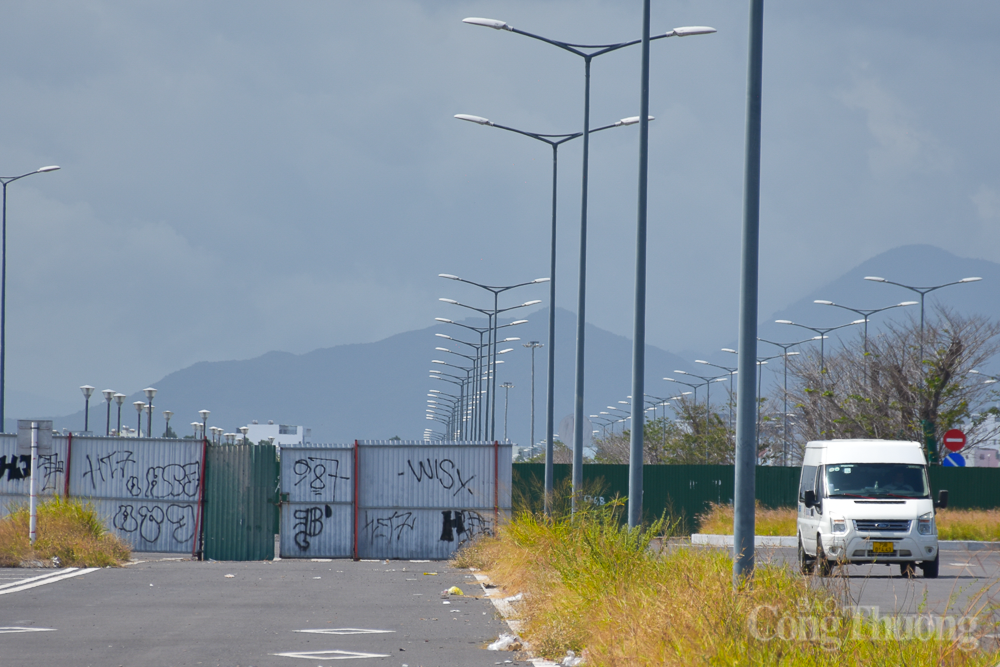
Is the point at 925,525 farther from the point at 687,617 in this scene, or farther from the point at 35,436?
the point at 35,436

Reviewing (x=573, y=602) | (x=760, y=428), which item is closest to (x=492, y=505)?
(x=573, y=602)

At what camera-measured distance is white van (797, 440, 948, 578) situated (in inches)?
833

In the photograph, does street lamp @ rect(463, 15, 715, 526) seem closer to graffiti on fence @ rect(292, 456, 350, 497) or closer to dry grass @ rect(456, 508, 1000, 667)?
graffiti on fence @ rect(292, 456, 350, 497)

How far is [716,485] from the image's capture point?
40344 mm

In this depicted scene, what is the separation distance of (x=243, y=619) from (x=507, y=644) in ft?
12.0

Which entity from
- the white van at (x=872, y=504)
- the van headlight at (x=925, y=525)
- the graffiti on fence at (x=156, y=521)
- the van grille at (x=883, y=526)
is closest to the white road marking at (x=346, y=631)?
the white van at (x=872, y=504)

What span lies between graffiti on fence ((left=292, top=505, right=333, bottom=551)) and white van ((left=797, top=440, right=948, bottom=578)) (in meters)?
9.30

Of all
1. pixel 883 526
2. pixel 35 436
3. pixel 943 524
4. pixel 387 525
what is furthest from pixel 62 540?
pixel 943 524

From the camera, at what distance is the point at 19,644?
11.4 m

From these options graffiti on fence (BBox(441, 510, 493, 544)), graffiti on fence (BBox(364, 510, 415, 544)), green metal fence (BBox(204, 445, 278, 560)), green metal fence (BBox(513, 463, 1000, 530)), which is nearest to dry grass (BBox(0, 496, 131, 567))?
green metal fence (BBox(204, 445, 278, 560))

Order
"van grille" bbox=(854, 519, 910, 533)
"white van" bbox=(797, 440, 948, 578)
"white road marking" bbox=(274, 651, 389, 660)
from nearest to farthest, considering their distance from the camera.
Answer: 1. "white road marking" bbox=(274, 651, 389, 660)
2. "white van" bbox=(797, 440, 948, 578)
3. "van grille" bbox=(854, 519, 910, 533)

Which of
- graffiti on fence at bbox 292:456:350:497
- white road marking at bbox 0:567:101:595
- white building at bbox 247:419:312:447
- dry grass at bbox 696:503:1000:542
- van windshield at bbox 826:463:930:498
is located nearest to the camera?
white road marking at bbox 0:567:101:595

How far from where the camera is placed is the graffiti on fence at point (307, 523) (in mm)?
25672

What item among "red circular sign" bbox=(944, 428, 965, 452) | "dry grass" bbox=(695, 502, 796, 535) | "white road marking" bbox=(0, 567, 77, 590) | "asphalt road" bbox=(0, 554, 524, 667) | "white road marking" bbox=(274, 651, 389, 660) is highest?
"red circular sign" bbox=(944, 428, 965, 452)
